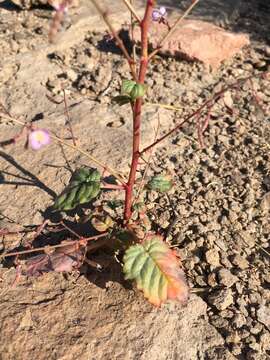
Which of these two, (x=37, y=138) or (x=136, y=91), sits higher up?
(x=136, y=91)

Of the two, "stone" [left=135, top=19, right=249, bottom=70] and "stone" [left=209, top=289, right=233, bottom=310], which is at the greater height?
"stone" [left=135, top=19, right=249, bottom=70]

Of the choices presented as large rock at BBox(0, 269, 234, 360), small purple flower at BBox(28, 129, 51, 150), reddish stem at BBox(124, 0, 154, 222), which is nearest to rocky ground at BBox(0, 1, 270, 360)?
large rock at BBox(0, 269, 234, 360)

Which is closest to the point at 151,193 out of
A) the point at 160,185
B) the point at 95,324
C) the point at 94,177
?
the point at 160,185

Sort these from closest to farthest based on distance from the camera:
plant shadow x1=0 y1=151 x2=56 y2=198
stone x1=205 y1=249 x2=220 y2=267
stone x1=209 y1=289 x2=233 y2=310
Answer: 1. stone x1=209 y1=289 x2=233 y2=310
2. stone x1=205 y1=249 x2=220 y2=267
3. plant shadow x1=0 y1=151 x2=56 y2=198

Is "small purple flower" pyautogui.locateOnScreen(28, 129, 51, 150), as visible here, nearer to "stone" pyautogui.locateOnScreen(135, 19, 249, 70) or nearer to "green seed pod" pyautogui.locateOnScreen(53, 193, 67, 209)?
"green seed pod" pyautogui.locateOnScreen(53, 193, 67, 209)

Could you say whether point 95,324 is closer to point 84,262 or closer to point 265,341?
point 84,262

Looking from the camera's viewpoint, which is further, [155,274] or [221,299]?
[221,299]

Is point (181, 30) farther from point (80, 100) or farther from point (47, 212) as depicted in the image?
point (47, 212)
